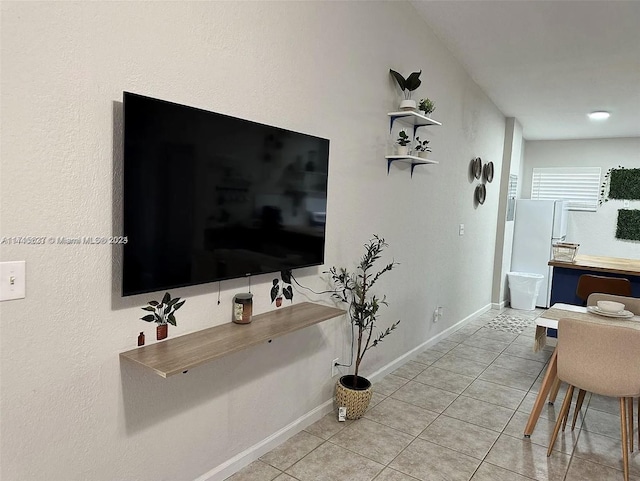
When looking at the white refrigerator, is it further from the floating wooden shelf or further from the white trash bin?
the floating wooden shelf

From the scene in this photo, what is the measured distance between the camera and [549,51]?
397 cm

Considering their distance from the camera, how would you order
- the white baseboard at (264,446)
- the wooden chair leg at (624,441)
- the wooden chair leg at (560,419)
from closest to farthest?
the white baseboard at (264,446)
the wooden chair leg at (624,441)
the wooden chair leg at (560,419)

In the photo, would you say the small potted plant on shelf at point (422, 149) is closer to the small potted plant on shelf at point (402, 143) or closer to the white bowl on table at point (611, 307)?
the small potted plant on shelf at point (402, 143)

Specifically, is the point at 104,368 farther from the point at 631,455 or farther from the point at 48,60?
the point at 631,455

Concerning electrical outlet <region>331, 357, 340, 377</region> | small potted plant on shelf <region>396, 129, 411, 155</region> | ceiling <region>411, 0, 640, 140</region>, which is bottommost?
electrical outlet <region>331, 357, 340, 377</region>

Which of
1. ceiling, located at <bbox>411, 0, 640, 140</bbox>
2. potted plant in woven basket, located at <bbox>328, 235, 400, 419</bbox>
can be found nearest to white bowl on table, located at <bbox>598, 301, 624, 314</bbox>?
potted plant in woven basket, located at <bbox>328, 235, 400, 419</bbox>

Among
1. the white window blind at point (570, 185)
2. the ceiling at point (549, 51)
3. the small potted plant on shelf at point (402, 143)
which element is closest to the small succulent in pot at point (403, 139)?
the small potted plant on shelf at point (402, 143)

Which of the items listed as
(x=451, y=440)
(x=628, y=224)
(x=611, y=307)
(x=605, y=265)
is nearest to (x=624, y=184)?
(x=628, y=224)

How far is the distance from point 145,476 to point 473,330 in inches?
164

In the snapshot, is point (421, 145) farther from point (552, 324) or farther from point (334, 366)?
point (334, 366)

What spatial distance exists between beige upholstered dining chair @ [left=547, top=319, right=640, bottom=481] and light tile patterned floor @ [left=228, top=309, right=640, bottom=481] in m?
0.40

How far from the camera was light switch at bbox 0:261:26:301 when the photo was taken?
137 centimetres

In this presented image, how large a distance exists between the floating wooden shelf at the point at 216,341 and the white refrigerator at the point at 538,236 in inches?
204

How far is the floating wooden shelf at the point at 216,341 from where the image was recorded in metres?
1.64
